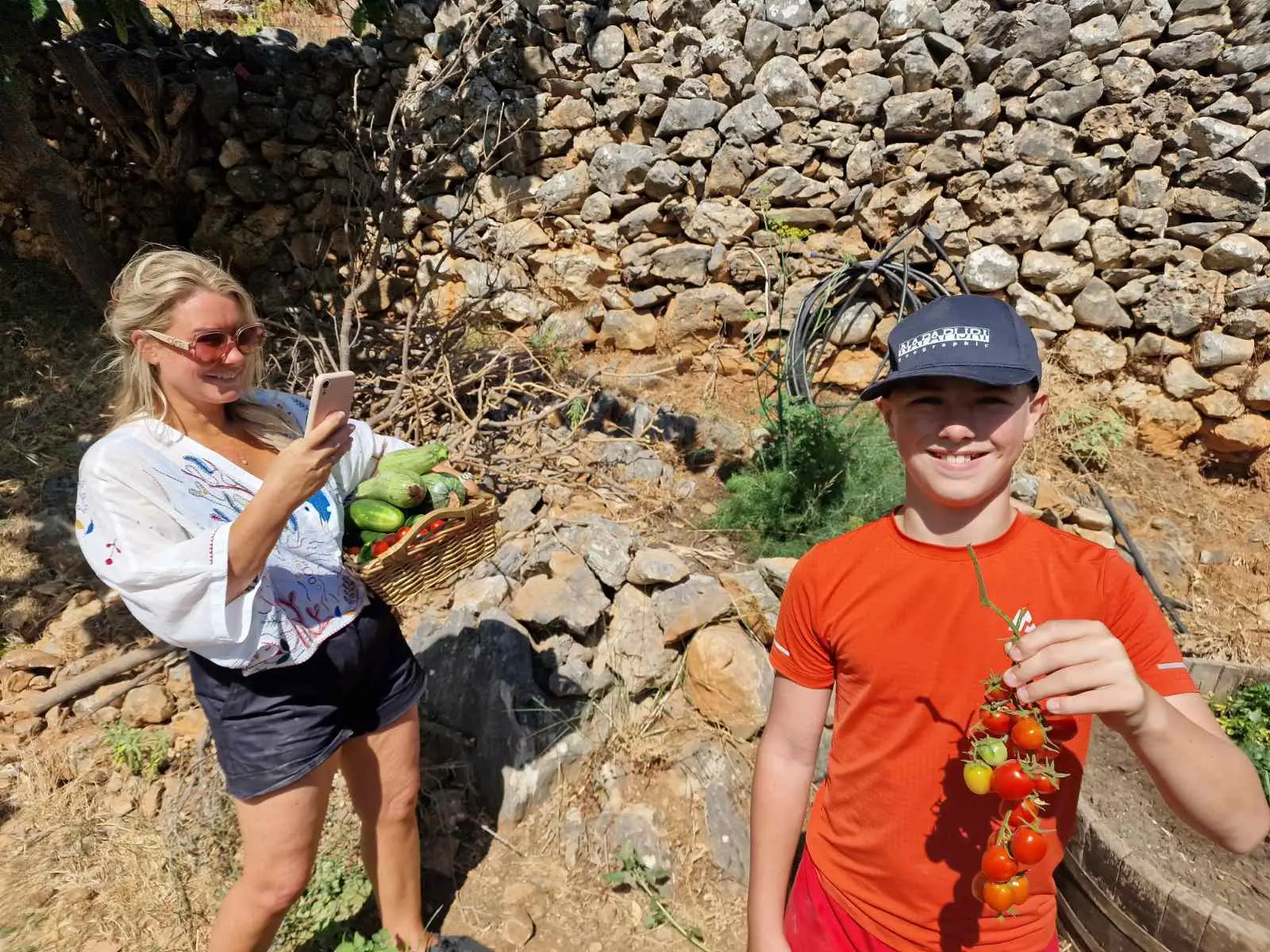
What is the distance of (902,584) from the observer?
48.8 inches

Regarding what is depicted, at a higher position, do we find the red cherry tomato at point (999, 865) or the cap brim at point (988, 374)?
the cap brim at point (988, 374)

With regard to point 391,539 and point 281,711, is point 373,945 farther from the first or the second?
point 391,539

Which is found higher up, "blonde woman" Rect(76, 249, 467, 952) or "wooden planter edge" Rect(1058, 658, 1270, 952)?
"blonde woman" Rect(76, 249, 467, 952)

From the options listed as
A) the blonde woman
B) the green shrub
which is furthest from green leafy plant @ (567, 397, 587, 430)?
the blonde woman

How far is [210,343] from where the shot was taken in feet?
5.22

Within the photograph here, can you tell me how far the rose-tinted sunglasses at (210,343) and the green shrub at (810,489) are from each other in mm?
2712

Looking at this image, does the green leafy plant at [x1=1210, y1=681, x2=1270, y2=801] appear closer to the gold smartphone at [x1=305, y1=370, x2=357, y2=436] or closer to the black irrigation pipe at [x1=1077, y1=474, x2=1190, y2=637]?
the black irrigation pipe at [x1=1077, y1=474, x2=1190, y2=637]

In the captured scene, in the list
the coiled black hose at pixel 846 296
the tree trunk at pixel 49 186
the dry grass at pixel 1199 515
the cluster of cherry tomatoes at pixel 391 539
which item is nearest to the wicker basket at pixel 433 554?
the cluster of cherry tomatoes at pixel 391 539

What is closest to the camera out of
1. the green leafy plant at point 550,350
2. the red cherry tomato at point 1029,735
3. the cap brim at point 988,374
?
the red cherry tomato at point 1029,735

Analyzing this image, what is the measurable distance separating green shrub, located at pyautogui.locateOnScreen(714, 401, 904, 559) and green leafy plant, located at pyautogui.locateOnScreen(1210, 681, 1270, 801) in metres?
1.57

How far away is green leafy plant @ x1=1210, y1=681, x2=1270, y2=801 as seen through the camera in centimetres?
254

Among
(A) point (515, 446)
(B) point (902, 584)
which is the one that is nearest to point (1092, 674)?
(B) point (902, 584)

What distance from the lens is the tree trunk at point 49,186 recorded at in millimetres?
4066

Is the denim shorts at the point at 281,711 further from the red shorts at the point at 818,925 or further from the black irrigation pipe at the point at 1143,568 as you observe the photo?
the black irrigation pipe at the point at 1143,568
